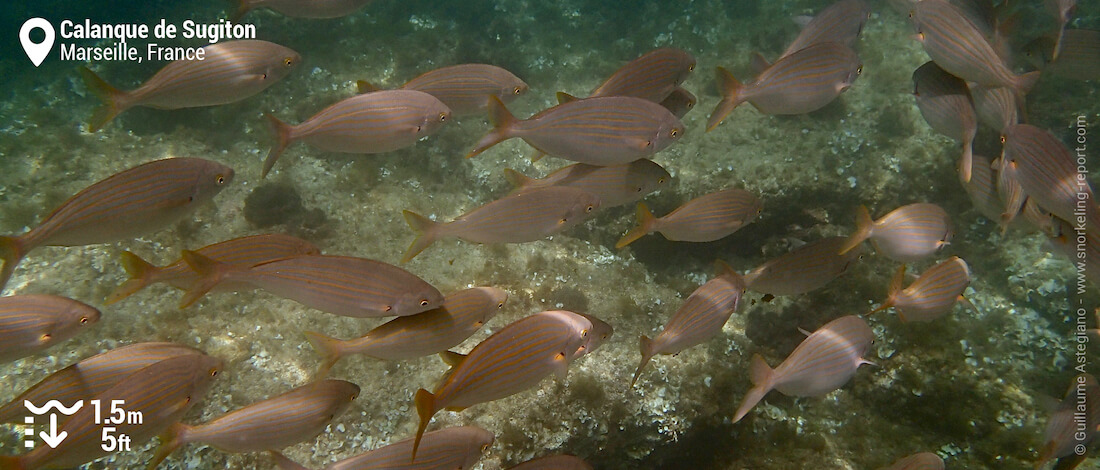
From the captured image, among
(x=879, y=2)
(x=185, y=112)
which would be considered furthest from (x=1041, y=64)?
(x=185, y=112)

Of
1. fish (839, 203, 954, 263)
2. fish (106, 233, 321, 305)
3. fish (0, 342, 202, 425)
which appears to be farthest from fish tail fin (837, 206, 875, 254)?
fish (0, 342, 202, 425)

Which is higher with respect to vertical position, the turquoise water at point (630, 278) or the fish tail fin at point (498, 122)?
the fish tail fin at point (498, 122)

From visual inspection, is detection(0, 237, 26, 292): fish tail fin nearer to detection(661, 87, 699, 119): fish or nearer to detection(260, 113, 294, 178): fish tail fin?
detection(260, 113, 294, 178): fish tail fin

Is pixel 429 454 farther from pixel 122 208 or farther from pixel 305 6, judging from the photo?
pixel 305 6

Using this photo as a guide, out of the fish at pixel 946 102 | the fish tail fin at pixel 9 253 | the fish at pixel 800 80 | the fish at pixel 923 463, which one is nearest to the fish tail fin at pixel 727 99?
the fish at pixel 800 80

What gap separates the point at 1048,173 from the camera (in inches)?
111

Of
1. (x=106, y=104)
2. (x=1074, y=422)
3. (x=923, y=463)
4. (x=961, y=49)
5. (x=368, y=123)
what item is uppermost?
(x=106, y=104)

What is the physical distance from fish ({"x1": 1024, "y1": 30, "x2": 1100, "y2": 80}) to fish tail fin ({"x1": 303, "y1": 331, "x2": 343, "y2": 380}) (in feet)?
19.2

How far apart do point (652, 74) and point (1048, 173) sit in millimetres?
2384

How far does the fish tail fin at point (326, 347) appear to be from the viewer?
253 cm

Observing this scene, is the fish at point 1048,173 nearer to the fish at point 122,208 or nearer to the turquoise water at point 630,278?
the turquoise water at point 630,278

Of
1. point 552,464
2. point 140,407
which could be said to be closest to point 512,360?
point 552,464

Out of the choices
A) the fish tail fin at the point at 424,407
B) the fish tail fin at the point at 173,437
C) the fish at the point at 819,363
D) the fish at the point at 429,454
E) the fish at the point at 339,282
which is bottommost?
the fish at the point at 819,363

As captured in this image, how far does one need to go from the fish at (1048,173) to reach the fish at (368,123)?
142 inches
